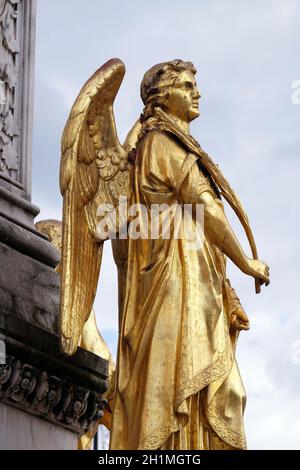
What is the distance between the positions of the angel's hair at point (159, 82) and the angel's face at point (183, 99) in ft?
0.12

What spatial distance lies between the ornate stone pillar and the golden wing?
0.32 m

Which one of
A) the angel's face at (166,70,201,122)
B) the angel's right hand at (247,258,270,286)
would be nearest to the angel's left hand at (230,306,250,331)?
the angel's right hand at (247,258,270,286)

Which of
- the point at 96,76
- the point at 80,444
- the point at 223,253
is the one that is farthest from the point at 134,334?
the point at 80,444

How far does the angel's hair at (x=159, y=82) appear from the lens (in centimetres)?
1234

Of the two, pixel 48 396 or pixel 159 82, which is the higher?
pixel 159 82

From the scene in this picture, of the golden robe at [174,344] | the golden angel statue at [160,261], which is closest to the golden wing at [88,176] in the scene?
the golden angel statue at [160,261]

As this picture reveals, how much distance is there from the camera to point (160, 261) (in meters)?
11.6

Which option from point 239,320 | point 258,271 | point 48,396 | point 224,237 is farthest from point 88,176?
point 48,396

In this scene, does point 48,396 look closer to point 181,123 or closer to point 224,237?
point 224,237

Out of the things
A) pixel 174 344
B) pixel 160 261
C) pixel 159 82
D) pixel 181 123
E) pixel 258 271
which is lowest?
pixel 174 344

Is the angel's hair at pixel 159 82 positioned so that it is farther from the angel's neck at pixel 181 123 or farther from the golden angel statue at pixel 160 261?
the angel's neck at pixel 181 123

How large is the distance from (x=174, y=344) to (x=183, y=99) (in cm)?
199

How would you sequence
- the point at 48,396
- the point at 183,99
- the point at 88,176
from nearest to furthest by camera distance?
the point at 48,396 → the point at 88,176 → the point at 183,99

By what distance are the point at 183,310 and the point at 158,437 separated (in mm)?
923
